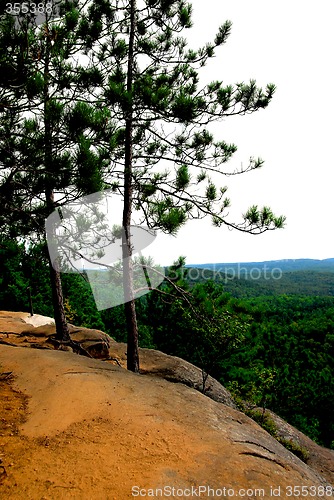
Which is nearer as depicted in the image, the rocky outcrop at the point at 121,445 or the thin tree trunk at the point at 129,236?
the rocky outcrop at the point at 121,445

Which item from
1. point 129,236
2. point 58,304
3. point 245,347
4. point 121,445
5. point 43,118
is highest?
point 43,118

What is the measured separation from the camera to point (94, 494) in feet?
7.64

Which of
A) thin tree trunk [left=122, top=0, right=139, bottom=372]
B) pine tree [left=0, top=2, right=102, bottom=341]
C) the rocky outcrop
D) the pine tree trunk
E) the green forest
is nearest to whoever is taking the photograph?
the rocky outcrop

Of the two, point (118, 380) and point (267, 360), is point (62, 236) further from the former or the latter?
point (267, 360)

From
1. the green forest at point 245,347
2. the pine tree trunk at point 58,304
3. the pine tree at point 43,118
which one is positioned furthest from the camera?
the green forest at point 245,347

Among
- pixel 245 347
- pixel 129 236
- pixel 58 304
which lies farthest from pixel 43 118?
pixel 245 347

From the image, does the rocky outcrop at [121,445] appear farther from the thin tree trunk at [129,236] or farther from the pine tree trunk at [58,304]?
the pine tree trunk at [58,304]

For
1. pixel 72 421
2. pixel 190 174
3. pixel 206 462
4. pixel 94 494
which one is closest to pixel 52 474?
pixel 94 494

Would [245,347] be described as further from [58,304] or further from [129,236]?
[129,236]

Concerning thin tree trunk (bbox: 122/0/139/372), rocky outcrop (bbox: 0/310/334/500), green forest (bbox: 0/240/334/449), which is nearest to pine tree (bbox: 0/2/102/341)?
thin tree trunk (bbox: 122/0/139/372)

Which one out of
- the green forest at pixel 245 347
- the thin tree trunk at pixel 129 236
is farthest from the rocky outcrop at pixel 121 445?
the green forest at pixel 245 347

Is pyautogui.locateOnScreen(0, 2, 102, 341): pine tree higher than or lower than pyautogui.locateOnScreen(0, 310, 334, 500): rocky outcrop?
higher

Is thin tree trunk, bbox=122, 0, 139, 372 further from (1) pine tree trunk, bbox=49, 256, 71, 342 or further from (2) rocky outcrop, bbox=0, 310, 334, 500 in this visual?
(2) rocky outcrop, bbox=0, 310, 334, 500

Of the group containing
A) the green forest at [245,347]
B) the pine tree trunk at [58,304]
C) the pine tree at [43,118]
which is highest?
the pine tree at [43,118]
